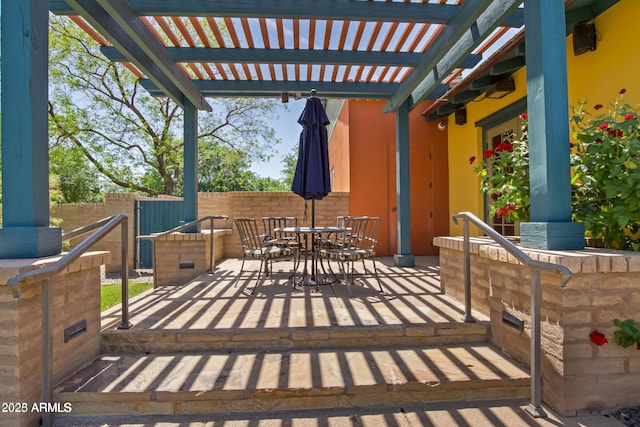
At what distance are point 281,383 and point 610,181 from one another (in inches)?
96.1

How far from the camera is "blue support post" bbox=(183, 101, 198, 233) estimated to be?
15.9ft

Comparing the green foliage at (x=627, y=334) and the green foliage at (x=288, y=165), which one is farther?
the green foliage at (x=288, y=165)

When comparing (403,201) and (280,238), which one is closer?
(280,238)

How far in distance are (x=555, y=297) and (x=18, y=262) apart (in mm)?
2987

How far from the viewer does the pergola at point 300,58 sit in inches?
78.6

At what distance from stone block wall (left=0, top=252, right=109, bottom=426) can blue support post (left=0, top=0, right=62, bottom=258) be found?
17 centimetres

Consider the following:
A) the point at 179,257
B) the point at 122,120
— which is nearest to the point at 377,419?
the point at 179,257

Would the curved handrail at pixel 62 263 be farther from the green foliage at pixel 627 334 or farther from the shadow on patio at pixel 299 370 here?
the green foliage at pixel 627 334

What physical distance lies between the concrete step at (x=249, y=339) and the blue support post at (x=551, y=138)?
118 centimetres

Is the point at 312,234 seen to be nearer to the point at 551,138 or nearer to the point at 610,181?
the point at 551,138

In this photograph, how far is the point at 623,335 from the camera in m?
1.84

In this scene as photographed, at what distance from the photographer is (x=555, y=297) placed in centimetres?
188

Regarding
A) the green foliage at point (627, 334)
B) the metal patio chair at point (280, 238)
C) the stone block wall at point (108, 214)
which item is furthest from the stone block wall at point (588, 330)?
the stone block wall at point (108, 214)

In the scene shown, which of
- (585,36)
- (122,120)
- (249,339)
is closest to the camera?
(249,339)
